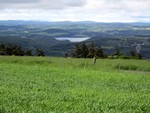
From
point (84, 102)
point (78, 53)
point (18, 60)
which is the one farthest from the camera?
point (78, 53)

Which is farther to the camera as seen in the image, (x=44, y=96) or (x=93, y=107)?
(x=44, y=96)

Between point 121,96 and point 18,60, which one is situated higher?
point 121,96

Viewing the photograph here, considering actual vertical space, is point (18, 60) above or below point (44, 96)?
below

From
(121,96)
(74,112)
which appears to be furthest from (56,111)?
(121,96)

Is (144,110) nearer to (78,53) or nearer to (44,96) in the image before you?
(44,96)

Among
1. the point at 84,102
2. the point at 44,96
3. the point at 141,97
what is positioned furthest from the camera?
the point at 141,97

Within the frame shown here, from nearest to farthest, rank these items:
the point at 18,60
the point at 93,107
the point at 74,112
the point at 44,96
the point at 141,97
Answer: the point at 74,112 → the point at 93,107 → the point at 44,96 → the point at 141,97 → the point at 18,60

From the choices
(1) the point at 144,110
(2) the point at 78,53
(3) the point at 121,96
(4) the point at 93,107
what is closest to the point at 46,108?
(4) the point at 93,107

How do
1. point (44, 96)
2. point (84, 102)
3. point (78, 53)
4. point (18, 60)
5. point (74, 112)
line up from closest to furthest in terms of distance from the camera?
point (74, 112), point (84, 102), point (44, 96), point (18, 60), point (78, 53)

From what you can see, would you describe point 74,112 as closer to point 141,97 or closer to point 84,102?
point 84,102

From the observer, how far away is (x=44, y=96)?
22.1m

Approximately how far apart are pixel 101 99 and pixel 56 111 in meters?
4.79

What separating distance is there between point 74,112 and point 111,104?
3.33m

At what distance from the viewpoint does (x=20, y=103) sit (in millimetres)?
19516
